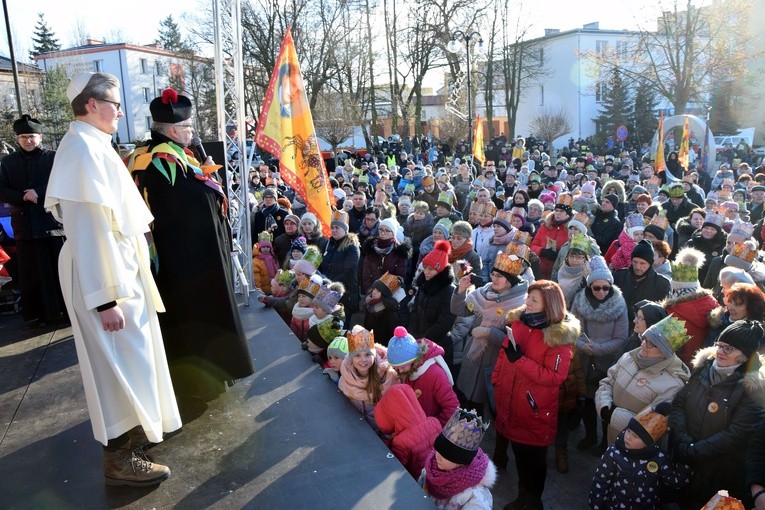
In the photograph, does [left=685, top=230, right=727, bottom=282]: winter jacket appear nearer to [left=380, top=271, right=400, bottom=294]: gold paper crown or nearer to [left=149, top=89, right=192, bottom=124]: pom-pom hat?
[left=380, top=271, right=400, bottom=294]: gold paper crown

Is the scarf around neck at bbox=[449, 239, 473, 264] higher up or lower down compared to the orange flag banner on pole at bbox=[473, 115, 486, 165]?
lower down

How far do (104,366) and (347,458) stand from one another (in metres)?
1.32

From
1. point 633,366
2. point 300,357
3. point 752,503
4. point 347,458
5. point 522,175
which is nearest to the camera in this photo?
point 347,458

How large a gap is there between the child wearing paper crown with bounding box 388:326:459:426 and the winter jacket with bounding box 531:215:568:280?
424 cm

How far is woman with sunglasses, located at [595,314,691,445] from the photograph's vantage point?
4.09 meters

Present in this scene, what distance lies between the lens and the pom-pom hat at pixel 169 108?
10.9ft

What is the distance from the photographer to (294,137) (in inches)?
258

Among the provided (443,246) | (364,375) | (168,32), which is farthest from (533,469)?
(168,32)

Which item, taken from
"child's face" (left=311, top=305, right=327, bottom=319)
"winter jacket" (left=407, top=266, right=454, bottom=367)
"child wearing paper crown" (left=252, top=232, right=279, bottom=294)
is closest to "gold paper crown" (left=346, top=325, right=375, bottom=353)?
"winter jacket" (left=407, top=266, right=454, bottom=367)

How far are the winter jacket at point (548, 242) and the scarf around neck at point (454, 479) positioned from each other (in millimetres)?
5095

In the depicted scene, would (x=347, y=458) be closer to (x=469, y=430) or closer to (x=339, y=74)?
(x=469, y=430)

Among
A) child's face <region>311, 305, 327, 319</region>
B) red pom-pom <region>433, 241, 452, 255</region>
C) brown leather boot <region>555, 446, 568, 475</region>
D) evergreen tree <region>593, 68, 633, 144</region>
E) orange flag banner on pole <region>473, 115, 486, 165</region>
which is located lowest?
brown leather boot <region>555, 446, 568, 475</region>

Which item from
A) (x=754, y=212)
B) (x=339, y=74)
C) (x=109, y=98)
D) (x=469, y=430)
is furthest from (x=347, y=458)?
(x=339, y=74)

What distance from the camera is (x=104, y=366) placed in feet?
9.20
